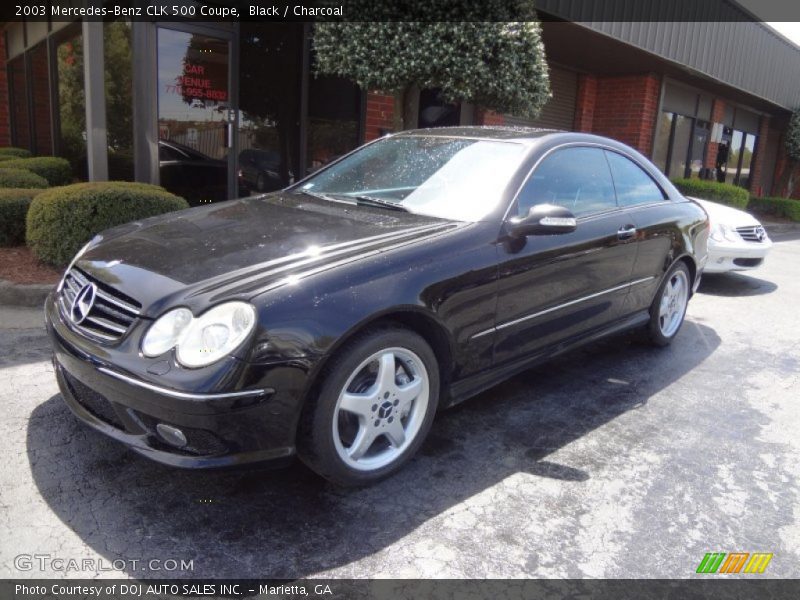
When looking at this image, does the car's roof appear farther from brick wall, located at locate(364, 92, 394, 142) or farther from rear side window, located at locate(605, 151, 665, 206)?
brick wall, located at locate(364, 92, 394, 142)

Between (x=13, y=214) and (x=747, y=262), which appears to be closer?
(x=13, y=214)

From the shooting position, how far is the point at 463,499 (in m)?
2.66

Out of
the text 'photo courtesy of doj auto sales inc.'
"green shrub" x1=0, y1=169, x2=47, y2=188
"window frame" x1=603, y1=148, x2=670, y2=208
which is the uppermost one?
"window frame" x1=603, y1=148, x2=670, y2=208

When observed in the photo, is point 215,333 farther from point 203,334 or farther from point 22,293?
point 22,293

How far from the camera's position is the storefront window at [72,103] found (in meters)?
9.18

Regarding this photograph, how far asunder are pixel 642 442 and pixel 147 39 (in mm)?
A: 6610

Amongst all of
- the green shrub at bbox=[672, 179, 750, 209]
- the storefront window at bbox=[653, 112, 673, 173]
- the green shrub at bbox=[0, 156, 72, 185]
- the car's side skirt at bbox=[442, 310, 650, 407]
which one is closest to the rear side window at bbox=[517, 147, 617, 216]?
the car's side skirt at bbox=[442, 310, 650, 407]

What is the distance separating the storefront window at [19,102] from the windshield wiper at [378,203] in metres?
11.3

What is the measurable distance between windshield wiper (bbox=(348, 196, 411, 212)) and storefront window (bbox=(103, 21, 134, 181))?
5028 millimetres

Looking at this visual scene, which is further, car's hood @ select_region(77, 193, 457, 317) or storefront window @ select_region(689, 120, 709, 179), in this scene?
storefront window @ select_region(689, 120, 709, 179)

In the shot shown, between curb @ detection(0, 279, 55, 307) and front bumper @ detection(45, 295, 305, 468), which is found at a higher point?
front bumper @ detection(45, 295, 305, 468)

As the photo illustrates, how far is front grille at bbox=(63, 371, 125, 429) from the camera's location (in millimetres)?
2420

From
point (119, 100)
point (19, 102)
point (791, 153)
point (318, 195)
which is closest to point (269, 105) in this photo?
point (119, 100)

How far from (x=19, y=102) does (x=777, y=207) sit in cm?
1839
